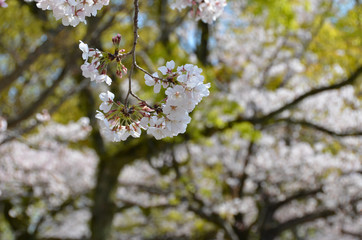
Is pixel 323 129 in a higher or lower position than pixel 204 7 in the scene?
higher

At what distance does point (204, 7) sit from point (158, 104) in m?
0.95

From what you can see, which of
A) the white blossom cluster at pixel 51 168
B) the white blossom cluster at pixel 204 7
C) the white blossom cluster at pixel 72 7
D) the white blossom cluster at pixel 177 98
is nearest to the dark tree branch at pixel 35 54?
the white blossom cluster at pixel 204 7

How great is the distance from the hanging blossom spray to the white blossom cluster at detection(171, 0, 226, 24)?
31.0 inches

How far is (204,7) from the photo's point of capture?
2.26m

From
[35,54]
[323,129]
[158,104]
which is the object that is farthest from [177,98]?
[323,129]

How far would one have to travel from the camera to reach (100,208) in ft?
→ 25.2

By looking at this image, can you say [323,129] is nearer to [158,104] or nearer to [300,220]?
[300,220]

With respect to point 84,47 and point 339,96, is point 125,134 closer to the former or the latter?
point 84,47

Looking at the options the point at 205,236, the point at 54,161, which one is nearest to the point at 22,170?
the point at 54,161

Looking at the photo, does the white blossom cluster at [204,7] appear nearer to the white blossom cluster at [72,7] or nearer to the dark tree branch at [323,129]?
the white blossom cluster at [72,7]

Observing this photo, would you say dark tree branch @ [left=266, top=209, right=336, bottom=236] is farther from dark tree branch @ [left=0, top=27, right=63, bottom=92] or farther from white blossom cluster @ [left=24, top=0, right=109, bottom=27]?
white blossom cluster @ [left=24, top=0, right=109, bottom=27]

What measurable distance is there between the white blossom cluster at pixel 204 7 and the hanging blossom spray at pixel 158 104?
0.79m

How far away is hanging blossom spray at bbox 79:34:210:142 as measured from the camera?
1439mm

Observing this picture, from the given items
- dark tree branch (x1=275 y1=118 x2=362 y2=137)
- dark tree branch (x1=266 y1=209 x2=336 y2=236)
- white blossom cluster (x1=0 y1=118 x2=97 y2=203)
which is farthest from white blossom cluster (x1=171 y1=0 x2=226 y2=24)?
dark tree branch (x1=266 y1=209 x2=336 y2=236)
